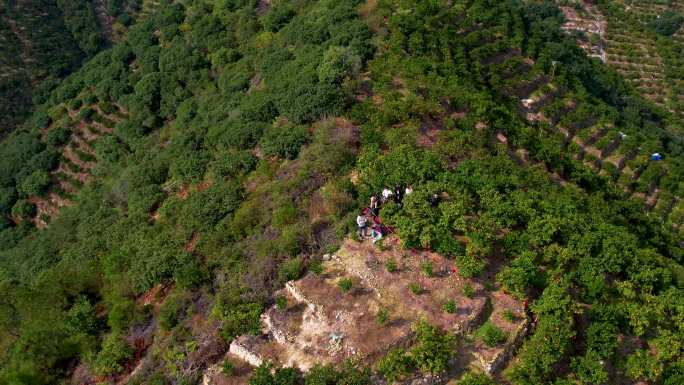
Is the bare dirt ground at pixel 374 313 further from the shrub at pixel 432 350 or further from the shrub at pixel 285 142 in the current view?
the shrub at pixel 285 142

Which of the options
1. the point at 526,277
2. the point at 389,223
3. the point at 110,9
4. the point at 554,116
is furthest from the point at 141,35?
the point at 526,277

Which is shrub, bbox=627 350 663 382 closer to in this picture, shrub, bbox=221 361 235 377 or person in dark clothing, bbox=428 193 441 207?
person in dark clothing, bbox=428 193 441 207

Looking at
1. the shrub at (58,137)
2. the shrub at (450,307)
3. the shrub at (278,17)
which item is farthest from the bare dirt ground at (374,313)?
the shrub at (58,137)

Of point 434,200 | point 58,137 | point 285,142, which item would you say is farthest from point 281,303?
point 58,137

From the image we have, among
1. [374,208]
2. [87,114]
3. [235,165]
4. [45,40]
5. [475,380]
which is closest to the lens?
[475,380]

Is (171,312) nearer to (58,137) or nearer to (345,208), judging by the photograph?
(345,208)

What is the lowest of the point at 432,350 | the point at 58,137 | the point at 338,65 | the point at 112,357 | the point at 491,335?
the point at 58,137

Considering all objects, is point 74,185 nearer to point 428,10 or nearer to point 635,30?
point 428,10
